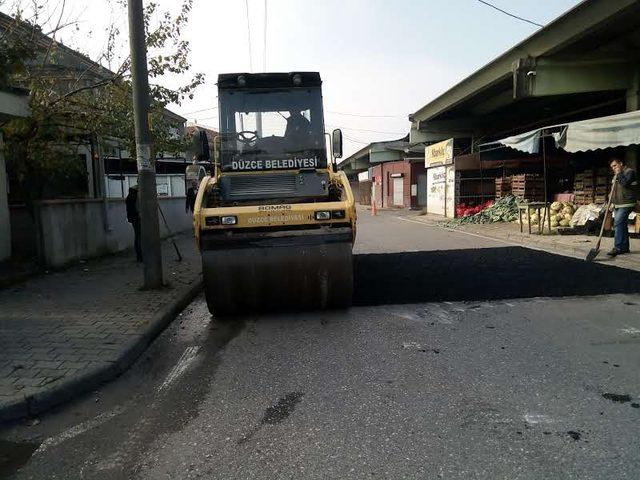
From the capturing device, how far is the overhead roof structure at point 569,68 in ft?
39.0

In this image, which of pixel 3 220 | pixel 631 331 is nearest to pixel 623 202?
pixel 631 331

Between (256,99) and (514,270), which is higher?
(256,99)

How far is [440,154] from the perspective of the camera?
23.9 m

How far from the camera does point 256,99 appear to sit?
290 inches

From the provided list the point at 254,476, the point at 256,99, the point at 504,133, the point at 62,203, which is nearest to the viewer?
the point at 254,476

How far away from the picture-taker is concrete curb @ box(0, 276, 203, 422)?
156 inches

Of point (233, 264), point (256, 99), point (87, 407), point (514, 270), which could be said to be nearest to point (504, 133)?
point (514, 270)

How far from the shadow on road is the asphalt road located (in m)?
0.47

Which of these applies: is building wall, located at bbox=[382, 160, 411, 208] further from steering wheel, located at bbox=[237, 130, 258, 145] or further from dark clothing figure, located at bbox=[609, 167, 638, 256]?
steering wheel, located at bbox=[237, 130, 258, 145]

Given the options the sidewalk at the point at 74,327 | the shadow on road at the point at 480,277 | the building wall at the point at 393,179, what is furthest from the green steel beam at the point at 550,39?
the building wall at the point at 393,179

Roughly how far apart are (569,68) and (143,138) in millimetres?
12022

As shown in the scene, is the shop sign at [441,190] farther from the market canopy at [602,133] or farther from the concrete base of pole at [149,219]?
the concrete base of pole at [149,219]

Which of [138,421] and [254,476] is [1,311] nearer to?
[138,421]

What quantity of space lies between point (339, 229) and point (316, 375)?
2.08 meters
